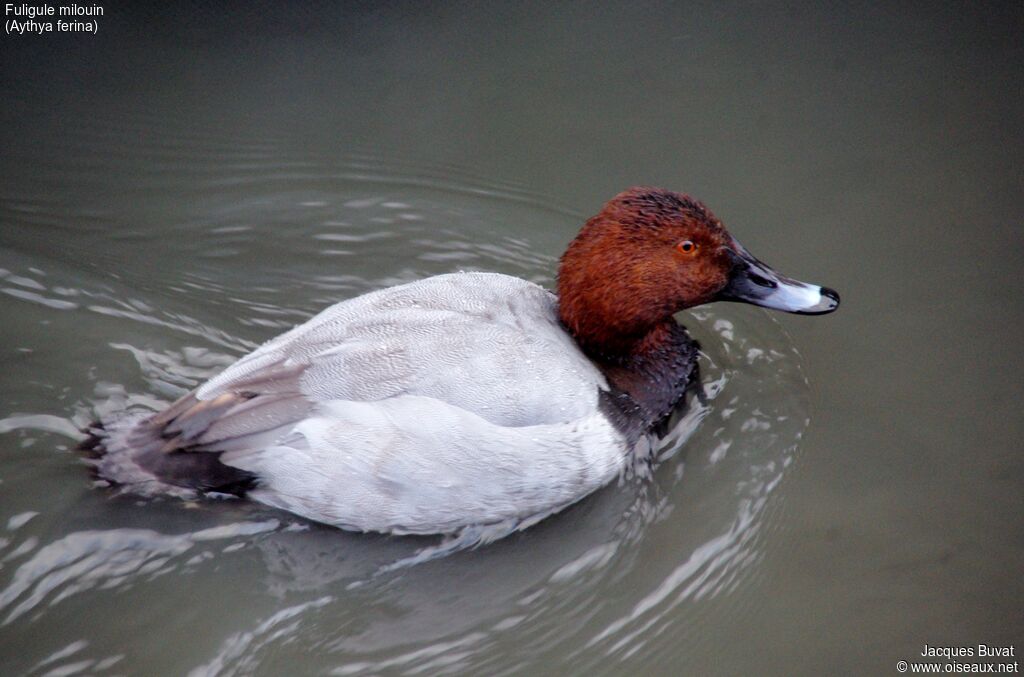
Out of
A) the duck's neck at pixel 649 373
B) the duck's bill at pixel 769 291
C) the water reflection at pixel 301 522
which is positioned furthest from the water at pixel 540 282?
the duck's bill at pixel 769 291

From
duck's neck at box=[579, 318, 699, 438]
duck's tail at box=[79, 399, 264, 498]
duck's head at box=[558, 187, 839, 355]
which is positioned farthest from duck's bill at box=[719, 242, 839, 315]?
duck's tail at box=[79, 399, 264, 498]

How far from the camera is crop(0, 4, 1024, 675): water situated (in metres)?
2.91

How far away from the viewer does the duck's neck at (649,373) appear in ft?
10.9

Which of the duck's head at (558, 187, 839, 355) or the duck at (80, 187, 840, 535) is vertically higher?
the duck's head at (558, 187, 839, 355)

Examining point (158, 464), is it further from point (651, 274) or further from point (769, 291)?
point (769, 291)

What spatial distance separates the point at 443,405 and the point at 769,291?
4.16ft

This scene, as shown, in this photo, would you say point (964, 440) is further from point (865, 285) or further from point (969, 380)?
point (865, 285)

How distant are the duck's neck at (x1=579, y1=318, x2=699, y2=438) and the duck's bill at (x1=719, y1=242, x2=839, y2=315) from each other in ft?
0.91

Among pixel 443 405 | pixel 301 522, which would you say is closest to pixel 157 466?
pixel 301 522

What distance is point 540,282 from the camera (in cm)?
417

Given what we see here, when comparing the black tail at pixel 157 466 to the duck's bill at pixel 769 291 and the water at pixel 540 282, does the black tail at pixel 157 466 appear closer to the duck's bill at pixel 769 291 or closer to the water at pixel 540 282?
the water at pixel 540 282

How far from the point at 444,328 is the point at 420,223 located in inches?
58.0

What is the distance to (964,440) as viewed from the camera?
3414 mm

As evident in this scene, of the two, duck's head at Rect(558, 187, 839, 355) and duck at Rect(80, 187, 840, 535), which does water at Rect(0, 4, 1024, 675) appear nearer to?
duck at Rect(80, 187, 840, 535)
